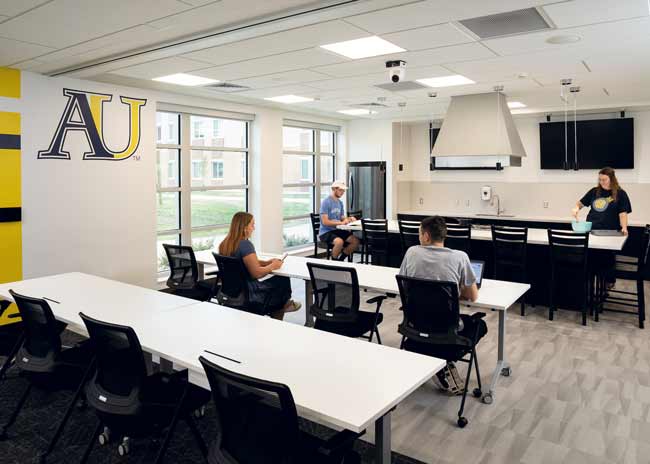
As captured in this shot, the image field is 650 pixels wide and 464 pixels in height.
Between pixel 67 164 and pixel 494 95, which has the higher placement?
pixel 494 95

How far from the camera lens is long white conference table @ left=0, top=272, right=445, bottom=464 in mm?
2006

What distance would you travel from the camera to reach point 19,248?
5406 mm

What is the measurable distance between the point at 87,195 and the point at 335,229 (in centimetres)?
342

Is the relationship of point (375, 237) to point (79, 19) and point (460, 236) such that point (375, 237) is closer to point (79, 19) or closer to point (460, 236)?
point (460, 236)

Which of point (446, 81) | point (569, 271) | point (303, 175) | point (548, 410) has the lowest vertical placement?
point (548, 410)

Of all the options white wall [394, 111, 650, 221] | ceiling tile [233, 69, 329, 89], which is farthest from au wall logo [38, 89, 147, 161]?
white wall [394, 111, 650, 221]

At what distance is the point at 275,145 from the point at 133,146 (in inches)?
110

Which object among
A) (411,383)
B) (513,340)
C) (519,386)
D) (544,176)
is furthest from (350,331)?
(544,176)

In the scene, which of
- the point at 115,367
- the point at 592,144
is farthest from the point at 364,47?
the point at 592,144

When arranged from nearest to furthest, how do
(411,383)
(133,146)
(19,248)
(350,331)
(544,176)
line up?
(411,383)
(350,331)
(19,248)
(133,146)
(544,176)

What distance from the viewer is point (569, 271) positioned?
584cm

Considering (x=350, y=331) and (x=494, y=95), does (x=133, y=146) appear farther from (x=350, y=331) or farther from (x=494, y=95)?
(x=494, y=95)

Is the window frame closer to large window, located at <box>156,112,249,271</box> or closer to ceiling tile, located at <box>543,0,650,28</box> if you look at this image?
large window, located at <box>156,112,249,271</box>

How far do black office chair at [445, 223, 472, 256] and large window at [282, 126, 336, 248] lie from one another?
12.3 feet
